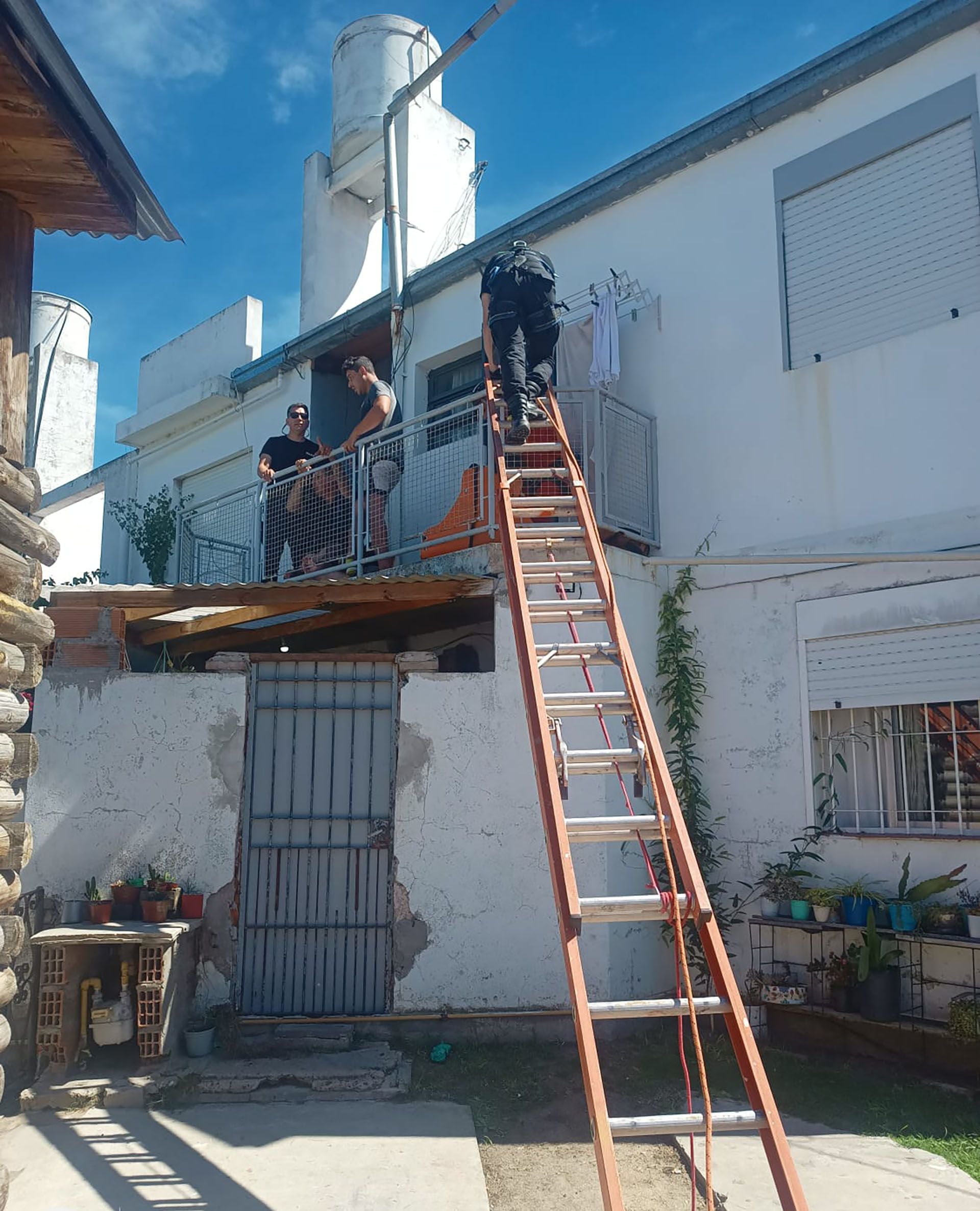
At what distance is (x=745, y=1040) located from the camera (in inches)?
136

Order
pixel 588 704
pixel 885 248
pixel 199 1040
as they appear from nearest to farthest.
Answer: pixel 588 704, pixel 199 1040, pixel 885 248

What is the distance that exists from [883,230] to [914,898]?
4.84 metres

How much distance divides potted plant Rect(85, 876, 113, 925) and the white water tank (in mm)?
9685

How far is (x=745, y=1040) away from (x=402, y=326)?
9.09m

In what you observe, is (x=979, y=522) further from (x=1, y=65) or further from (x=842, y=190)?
(x=1, y=65)

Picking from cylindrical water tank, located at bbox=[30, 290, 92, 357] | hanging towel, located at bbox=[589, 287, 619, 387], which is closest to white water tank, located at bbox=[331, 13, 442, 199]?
hanging towel, located at bbox=[589, 287, 619, 387]

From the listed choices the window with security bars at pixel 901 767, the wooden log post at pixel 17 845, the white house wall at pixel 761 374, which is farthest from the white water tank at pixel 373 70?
the wooden log post at pixel 17 845

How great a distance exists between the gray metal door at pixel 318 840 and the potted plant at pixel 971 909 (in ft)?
12.8

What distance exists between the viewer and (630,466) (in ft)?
27.7

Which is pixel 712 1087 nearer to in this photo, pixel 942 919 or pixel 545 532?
pixel 942 919

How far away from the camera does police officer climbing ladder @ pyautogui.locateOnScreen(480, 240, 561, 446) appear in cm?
718

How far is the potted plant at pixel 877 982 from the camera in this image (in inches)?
248

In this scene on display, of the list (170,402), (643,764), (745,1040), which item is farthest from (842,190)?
(170,402)

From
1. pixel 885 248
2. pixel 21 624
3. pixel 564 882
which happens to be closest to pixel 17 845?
pixel 21 624
